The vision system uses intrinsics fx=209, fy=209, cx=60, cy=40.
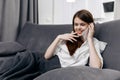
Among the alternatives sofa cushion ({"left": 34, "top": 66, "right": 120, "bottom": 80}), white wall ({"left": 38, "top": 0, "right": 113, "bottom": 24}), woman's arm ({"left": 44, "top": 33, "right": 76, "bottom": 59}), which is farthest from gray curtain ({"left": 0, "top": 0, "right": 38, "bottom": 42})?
sofa cushion ({"left": 34, "top": 66, "right": 120, "bottom": 80})

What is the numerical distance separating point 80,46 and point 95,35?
0.62ft

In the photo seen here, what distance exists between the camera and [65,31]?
2.14m

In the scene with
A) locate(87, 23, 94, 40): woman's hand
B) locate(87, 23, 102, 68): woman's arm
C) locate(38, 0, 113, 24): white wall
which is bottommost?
locate(87, 23, 102, 68): woman's arm

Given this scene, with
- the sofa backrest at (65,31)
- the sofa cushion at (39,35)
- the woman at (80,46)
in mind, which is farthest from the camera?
the sofa cushion at (39,35)

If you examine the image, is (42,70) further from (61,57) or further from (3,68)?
(3,68)

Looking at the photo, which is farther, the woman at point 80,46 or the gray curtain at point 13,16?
the gray curtain at point 13,16

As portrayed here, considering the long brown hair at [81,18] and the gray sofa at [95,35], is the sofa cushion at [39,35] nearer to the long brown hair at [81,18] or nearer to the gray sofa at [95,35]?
the gray sofa at [95,35]

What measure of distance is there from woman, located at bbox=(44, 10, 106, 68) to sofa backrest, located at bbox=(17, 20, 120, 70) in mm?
66

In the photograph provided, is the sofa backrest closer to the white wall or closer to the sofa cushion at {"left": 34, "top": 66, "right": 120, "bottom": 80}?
the sofa cushion at {"left": 34, "top": 66, "right": 120, "bottom": 80}

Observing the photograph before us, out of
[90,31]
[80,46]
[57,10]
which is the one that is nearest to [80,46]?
[80,46]

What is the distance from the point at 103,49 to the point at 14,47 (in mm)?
928

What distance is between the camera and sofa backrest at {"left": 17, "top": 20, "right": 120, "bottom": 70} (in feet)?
5.24

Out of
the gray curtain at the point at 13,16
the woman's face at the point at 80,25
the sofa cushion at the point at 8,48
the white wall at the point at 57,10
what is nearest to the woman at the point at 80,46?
the woman's face at the point at 80,25

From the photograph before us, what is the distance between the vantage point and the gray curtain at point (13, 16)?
2.71 meters
